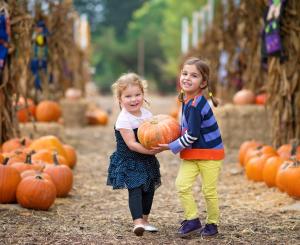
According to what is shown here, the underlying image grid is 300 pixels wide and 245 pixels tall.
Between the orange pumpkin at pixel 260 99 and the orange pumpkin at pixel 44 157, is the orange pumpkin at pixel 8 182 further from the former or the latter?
the orange pumpkin at pixel 260 99

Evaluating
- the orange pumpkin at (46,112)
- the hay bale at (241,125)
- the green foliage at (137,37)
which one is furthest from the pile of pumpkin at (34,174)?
the green foliage at (137,37)

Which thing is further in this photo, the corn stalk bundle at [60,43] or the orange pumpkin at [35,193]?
the corn stalk bundle at [60,43]

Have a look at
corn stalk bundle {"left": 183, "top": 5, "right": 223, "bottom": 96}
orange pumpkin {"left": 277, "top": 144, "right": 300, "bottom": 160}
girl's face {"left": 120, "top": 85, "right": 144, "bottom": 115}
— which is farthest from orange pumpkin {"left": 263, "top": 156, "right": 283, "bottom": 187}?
corn stalk bundle {"left": 183, "top": 5, "right": 223, "bottom": 96}

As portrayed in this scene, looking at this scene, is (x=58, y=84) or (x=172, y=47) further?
(x=172, y=47)

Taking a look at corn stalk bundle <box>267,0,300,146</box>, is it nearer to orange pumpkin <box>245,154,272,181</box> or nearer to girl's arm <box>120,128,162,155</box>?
orange pumpkin <box>245,154,272,181</box>

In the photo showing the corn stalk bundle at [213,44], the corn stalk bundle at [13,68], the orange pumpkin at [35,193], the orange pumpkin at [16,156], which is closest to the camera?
the orange pumpkin at [35,193]

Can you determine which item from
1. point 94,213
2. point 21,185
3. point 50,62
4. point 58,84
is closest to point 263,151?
point 94,213

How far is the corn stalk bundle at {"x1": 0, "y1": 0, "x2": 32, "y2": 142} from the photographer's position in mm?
7418

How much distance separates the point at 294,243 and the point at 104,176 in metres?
3.49

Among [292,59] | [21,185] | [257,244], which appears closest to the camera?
[257,244]

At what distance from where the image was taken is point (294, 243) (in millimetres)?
4098

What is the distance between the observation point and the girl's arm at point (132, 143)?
170 inches

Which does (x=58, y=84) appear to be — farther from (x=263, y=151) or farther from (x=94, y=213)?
(x=94, y=213)

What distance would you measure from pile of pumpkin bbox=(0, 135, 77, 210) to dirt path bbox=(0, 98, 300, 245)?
10 cm
